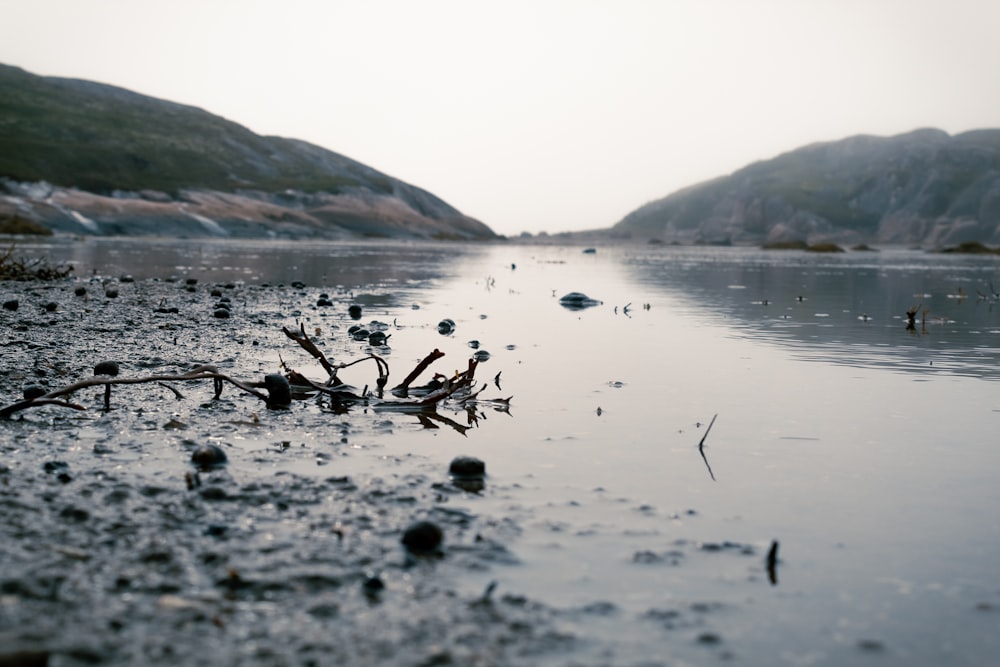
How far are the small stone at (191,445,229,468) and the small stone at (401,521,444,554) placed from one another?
200 cm

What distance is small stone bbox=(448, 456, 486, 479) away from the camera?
19.3 ft

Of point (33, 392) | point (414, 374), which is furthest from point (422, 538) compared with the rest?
point (33, 392)

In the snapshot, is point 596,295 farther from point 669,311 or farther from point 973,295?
point 973,295

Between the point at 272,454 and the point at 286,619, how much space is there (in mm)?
2861

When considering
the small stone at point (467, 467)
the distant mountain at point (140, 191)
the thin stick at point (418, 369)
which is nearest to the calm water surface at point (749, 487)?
the small stone at point (467, 467)

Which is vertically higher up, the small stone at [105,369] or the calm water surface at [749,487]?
the small stone at [105,369]

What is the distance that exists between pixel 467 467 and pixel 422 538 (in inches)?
55.7

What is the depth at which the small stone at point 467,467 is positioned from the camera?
19.3 ft

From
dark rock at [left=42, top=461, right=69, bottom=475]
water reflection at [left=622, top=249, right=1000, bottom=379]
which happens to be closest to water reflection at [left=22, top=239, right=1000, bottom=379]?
water reflection at [left=622, top=249, right=1000, bottom=379]

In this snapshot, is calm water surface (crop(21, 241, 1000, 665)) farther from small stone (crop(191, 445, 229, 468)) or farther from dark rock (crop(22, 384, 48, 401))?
dark rock (crop(22, 384, 48, 401))

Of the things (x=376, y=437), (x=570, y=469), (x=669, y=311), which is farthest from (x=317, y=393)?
(x=669, y=311)

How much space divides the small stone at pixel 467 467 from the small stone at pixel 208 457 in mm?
1598

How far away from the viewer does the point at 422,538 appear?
177 inches

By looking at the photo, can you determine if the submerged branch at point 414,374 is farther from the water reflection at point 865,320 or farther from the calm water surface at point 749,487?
the water reflection at point 865,320
